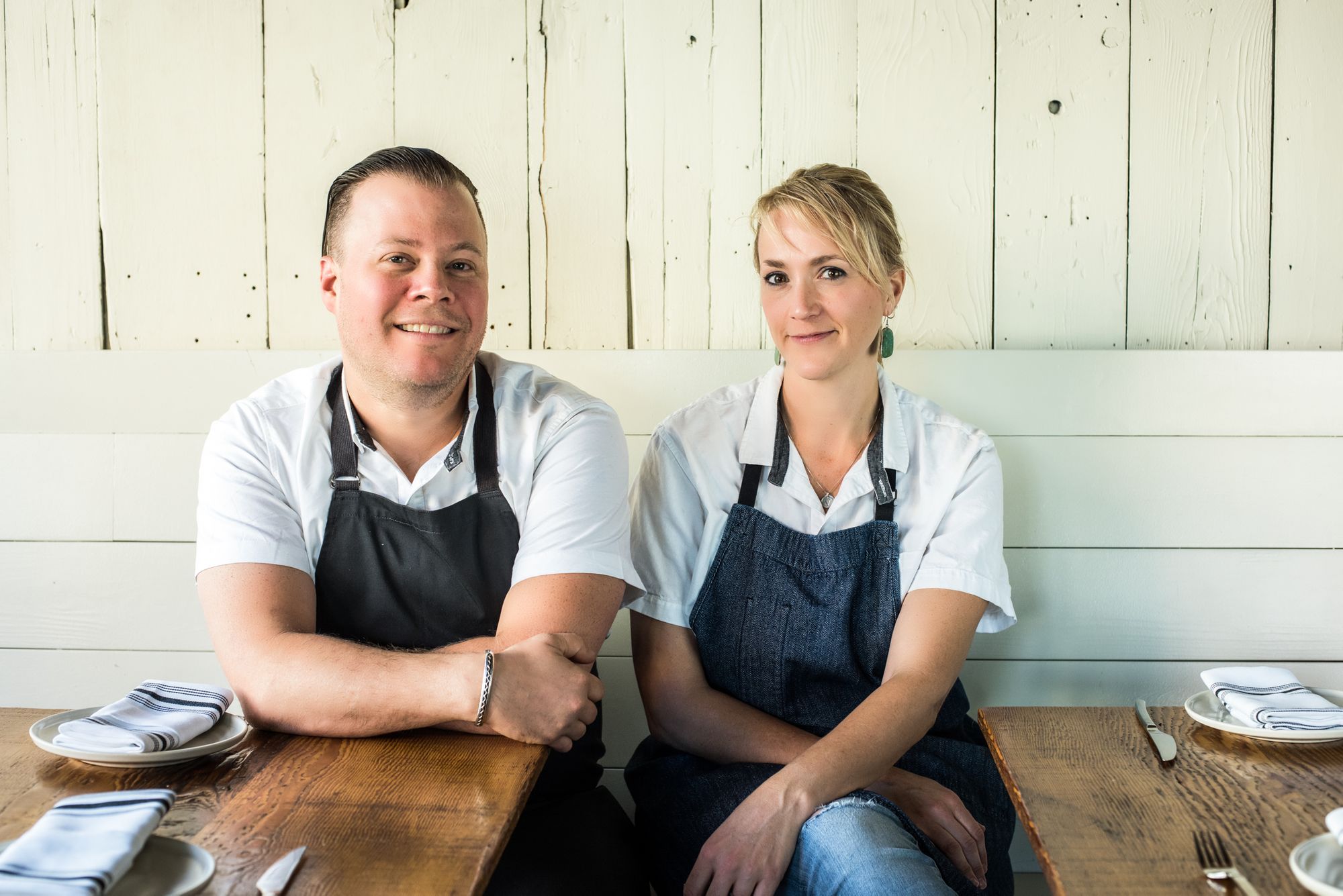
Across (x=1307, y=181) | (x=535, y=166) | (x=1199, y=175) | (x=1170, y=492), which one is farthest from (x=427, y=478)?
(x=1307, y=181)

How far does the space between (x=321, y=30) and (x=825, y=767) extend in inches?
65.8

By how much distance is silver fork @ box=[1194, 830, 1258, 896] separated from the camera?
2.96ft

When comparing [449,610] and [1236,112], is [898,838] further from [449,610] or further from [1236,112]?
[1236,112]

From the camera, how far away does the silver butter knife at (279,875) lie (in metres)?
0.85

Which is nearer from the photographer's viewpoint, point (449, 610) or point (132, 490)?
point (449, 610)

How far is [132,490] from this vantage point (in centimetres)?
204

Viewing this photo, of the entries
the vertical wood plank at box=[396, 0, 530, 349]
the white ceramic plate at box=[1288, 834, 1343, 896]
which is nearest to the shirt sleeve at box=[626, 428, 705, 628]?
the vertical wood plank at box=[396, 0, 530, 349]

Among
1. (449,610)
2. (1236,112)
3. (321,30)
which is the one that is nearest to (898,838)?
(449,610)

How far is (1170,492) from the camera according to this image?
1985mm

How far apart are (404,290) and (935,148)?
1084 millimetres

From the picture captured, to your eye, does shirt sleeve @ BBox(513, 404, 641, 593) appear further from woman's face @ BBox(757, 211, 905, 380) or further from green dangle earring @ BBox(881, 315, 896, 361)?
A: green dangle earring @ BBox(881, 315, 896, 361)

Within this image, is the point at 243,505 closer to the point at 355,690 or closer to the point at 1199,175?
the point at 355,690

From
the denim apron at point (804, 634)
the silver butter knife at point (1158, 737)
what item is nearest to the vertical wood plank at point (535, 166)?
the denim apron at point (804, 634)

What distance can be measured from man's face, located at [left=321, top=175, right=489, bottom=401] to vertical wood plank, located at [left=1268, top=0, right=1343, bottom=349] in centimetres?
158
